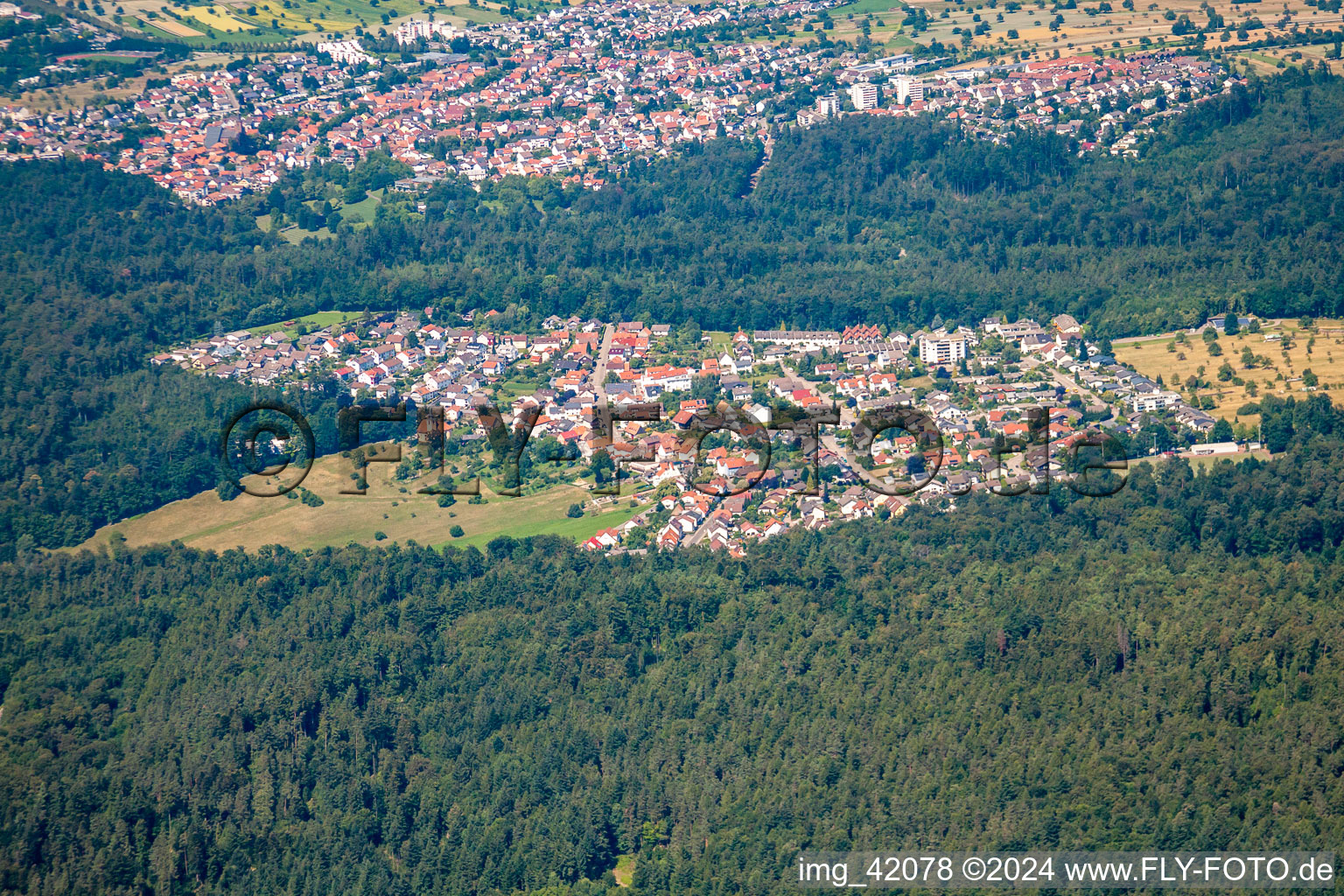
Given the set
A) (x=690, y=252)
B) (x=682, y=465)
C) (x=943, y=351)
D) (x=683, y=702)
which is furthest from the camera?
(x=690, y=252)

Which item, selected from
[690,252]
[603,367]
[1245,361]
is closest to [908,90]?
[690,252]

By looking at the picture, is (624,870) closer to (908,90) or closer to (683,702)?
(683,702)

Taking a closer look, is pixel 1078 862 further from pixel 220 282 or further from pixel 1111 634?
pixel 220 282

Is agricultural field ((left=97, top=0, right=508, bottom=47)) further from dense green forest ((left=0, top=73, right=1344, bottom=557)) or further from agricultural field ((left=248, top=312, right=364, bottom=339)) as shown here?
agricultural field ((left=248, top=312, right=364, bottom=339))

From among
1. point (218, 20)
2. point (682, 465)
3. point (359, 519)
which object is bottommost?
point (359, 519)

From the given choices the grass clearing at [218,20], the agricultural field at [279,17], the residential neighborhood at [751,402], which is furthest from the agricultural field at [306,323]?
the grass clearing at [218,20]

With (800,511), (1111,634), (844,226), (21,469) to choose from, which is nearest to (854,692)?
(1111,634)

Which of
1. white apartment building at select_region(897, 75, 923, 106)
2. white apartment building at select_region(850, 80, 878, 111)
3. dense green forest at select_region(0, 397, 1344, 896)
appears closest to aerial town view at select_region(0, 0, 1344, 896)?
dense green forest at select_region(0, 397, 1344, 896)
